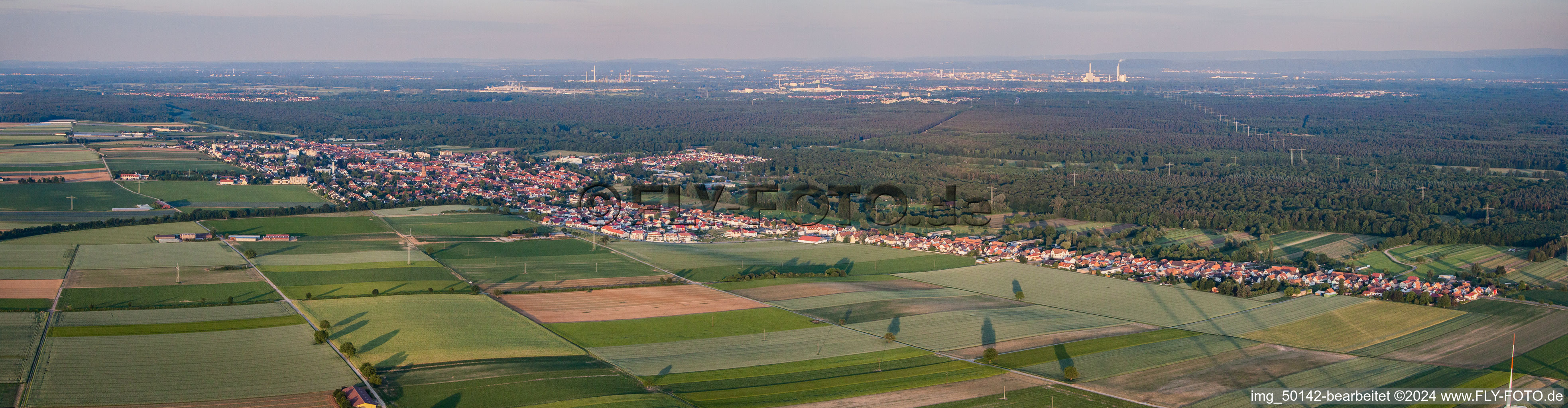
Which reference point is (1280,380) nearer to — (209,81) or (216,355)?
(216,355)

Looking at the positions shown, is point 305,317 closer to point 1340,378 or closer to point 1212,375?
point 1212,375

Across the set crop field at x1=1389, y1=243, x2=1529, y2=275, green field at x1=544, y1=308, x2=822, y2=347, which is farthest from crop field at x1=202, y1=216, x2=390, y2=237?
crop field at x1=1389, y1=243, x2=1529, y2=275

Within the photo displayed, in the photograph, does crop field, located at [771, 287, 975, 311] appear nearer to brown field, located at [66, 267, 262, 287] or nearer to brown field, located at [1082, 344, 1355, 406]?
brown field, located at [1082, 344, 1355, 406]

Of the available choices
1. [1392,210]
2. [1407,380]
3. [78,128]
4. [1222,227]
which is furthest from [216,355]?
[78,128]

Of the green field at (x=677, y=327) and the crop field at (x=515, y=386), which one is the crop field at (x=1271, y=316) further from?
the crop field at (x=515, y=386)

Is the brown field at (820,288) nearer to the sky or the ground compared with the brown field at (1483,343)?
nearer to the ground

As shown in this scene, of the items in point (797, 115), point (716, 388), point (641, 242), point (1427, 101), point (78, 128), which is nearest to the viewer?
point (716, 388)

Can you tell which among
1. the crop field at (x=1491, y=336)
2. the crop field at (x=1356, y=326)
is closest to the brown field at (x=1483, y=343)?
the crop field at (x=1491, y=336)

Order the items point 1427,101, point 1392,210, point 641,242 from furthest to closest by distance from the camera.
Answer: point 1427,101 < point 1392,210 < point 641,242
